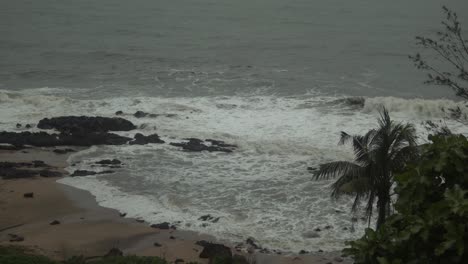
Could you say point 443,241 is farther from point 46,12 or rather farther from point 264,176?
point 46,12

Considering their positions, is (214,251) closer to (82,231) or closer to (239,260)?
(239,260)

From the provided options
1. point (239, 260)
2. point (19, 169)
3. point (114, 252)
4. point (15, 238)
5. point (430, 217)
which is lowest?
point (15, 238)

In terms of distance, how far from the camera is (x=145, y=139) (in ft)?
88.8

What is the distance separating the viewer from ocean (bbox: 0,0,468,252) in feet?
63.2

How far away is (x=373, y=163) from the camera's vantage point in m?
12.9

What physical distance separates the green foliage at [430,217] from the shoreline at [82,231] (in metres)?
8.97

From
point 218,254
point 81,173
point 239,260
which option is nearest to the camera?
point 239,260

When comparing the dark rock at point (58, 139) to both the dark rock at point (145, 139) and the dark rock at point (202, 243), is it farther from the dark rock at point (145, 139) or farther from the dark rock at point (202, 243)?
the dark rock at point (202, 243)

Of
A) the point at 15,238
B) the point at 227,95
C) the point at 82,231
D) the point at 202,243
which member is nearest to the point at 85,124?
the point at 227,95

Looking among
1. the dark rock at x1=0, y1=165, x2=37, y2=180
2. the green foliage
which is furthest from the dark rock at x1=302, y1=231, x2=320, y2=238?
the dark rock at x1=0, y1=165, x2=37, y2=180

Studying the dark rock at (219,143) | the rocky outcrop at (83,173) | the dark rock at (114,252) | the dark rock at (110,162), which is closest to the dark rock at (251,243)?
the dark rock at (114,252)

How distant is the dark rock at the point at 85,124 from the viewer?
93.2 ft

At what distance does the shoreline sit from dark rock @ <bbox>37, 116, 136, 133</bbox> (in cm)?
762

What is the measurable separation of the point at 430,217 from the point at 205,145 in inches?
821
